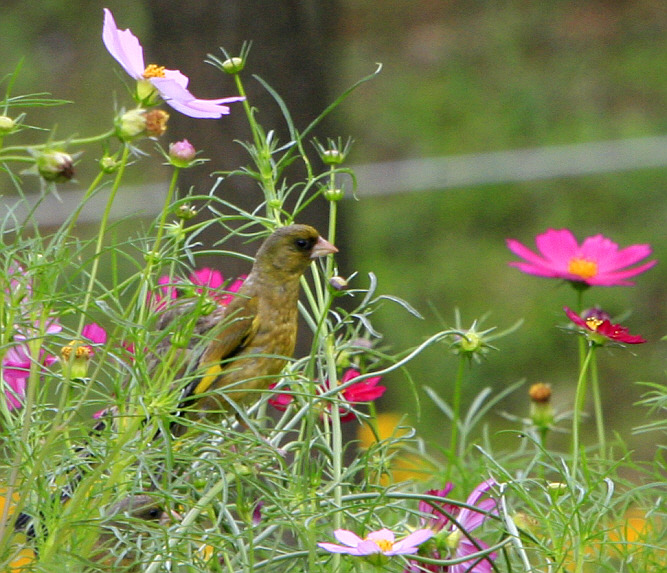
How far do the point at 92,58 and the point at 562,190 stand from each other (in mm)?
3541

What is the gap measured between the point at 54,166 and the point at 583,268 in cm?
105

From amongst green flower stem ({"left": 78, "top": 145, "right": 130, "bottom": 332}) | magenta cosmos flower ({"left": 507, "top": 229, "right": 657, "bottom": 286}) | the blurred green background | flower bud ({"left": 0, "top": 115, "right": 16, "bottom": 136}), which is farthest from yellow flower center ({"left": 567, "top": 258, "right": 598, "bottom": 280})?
the blurred green background

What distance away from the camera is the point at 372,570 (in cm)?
128

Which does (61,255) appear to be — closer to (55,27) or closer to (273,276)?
(273,276)

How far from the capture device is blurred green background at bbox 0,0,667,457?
4734 millimetres

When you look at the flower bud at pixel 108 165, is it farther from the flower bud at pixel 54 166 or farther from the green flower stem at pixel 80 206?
the flower bud at pixel 54 166

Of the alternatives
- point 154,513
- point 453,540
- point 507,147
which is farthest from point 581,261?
point 507,147

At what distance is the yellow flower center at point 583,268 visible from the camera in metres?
1.79

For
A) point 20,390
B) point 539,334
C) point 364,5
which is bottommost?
point 539,334

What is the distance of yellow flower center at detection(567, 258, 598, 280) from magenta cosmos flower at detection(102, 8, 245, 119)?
788 millimetres

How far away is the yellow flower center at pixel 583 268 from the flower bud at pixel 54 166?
1014 millimetres

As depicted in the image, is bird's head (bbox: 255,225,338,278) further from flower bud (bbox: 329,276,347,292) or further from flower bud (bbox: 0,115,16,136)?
flower bud (bbox: 0,115,16,136)

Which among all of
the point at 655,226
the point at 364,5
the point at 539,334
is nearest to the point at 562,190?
the point at 655,226

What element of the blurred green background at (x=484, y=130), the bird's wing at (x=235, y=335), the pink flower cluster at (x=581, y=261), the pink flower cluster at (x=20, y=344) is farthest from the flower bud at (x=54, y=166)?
the blurred green background at (x=484, y=130)
